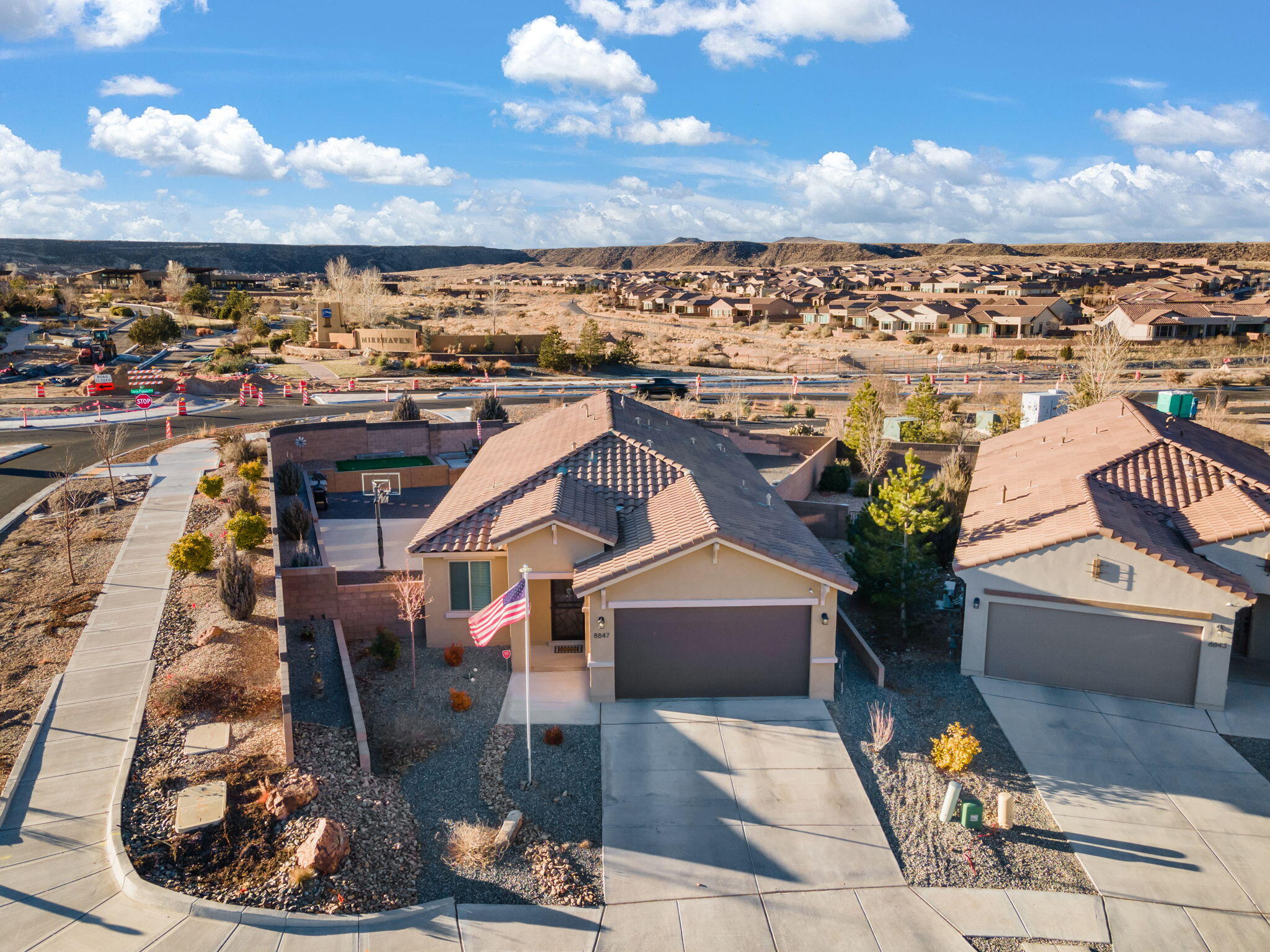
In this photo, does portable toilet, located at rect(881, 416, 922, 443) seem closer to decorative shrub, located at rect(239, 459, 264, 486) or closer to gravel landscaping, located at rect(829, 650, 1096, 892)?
gravel landscaping, located at rect(829, 650, 1096, 892)

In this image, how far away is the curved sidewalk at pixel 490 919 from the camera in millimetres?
11133

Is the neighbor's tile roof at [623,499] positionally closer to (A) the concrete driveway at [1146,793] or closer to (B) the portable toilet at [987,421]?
(A) the concrete driveway at [1146,793]

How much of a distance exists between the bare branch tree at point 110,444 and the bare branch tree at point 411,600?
15.1 meters

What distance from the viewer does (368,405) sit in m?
52.6

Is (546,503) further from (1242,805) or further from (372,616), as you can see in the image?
(1242,805)

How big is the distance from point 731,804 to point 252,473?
22131 mm

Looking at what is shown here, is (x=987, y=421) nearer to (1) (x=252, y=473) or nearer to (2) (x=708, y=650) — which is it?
(2) (x=708, y=650)

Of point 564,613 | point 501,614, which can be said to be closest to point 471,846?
point 501,614

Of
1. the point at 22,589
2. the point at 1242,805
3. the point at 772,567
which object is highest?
the point at 772,567

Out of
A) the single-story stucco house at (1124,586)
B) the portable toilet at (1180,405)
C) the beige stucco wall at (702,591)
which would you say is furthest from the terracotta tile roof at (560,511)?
the portable toilet at (1180,405)

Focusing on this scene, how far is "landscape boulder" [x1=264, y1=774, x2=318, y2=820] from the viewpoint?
1322cm

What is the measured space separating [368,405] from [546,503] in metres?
35.7

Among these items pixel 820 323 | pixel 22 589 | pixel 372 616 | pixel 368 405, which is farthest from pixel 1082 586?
pixel 820 323

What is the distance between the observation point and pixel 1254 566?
19.6 m
